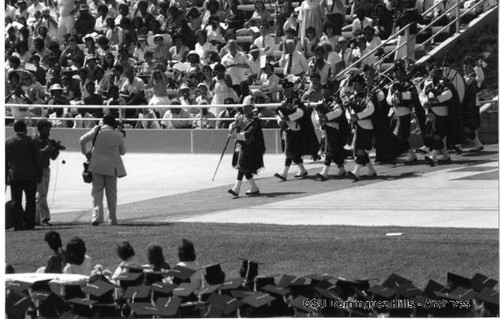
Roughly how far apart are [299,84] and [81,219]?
7221 millimetres

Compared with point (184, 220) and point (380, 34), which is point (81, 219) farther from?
point (380, 34)

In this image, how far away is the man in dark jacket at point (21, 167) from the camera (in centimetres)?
2042

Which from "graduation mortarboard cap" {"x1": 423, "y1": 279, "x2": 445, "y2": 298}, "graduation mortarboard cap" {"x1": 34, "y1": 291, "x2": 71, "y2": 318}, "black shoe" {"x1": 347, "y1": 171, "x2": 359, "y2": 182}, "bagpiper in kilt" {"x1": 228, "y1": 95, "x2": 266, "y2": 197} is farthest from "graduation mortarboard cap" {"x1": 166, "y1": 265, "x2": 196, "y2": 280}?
"black shoe" {"x1": 347, "y1": 171, "x2": 359, "y2": 182}

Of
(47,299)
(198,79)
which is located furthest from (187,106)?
(47,299)

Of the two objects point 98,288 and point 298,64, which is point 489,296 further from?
point 298,64

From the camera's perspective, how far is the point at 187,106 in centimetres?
2880

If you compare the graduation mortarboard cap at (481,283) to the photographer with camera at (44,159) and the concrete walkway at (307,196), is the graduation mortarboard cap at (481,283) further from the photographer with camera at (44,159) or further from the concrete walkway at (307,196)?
the photographer with camera at (44,159)

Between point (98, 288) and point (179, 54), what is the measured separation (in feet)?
61.7

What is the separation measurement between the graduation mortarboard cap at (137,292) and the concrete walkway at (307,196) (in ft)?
21.7

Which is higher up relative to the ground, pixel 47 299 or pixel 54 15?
pixel 54 15

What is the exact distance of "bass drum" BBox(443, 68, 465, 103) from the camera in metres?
26.6

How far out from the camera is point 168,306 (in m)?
13.9

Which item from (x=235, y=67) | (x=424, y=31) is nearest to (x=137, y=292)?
(x=235, y=67)

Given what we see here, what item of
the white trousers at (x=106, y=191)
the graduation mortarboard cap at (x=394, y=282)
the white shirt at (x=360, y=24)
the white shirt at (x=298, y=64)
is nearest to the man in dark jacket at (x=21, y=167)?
the white trousers at (x=106, y=191)
